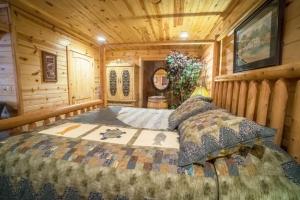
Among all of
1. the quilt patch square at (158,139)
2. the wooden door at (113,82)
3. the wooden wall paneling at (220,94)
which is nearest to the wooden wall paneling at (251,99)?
the quilt patch square at (158,139)

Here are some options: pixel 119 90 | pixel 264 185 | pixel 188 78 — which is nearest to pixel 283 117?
pixel 264 185

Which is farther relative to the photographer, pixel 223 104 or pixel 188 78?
pixel 188 78

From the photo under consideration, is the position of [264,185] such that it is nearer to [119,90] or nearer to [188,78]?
[188,78]

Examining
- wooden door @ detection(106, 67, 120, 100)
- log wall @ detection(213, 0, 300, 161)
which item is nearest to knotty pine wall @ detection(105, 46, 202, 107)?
wooden door @ detection(106, 67, 120, 100)

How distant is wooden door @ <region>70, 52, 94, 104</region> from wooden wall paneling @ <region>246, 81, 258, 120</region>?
3399 millimetres

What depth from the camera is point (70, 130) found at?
4.59ft

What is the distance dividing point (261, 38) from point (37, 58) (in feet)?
10.1

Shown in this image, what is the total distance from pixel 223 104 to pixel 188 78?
1864 millimetres

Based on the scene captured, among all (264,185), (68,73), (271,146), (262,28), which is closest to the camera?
(264,185)

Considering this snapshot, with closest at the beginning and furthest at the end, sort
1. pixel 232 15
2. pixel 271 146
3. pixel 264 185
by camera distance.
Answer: pixel 264 185 < pixel 271 146 < pixel 232 15

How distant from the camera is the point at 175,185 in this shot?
807mm

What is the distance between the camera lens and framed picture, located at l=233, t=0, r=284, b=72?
3.64 ft

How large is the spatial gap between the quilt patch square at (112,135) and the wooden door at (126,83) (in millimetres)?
3070

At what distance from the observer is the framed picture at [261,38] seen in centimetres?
111
